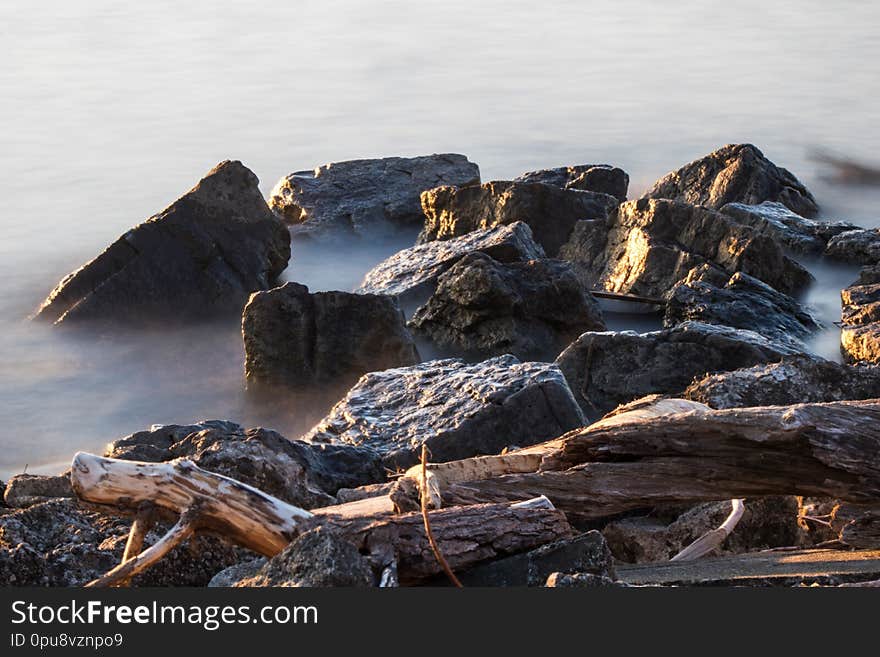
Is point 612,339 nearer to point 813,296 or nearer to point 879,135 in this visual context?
point 813,296

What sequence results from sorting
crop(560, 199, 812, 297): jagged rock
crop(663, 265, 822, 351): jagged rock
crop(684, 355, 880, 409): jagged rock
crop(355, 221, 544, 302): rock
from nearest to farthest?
crop(684, 355, 880, 409): jagged rock, crop(663, 265, 822, 351): jagged rock, crop(355, 221, 544, 302): rock, crop(560, 199, 812, 297): jagged rock

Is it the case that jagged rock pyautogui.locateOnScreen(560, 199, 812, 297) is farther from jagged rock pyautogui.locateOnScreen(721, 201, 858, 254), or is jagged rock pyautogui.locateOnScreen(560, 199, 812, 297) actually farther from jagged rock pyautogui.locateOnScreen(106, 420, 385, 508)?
jagged rock pyautogui.locateOnScreen(106, 420, 385, 508)

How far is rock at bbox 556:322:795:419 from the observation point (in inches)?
388

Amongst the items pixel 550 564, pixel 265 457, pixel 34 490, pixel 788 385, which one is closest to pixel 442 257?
pixel 788 385

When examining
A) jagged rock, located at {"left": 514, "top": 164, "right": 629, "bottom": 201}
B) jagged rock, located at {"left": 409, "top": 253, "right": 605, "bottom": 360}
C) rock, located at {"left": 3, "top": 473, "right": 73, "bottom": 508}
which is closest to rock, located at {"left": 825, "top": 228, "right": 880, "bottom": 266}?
jagged rock, located at {"left": 514, "top": 164, "right": 629, "bottom": 201}

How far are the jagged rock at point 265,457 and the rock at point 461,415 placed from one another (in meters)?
0.34

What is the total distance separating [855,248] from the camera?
1466cm

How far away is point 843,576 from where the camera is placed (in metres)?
5.37

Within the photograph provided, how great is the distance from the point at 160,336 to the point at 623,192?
6.28 meters

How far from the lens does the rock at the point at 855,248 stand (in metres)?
14.6

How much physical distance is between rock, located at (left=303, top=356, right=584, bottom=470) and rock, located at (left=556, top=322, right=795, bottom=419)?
3.45 feet

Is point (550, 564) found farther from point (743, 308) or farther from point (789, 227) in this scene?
point (789, 227)

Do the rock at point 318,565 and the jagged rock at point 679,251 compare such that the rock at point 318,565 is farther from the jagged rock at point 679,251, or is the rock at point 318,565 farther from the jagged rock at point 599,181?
the jagged rock at point 599,181

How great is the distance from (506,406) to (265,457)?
2.20 meters
